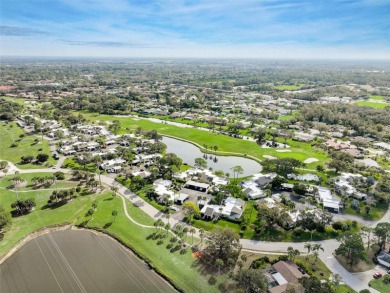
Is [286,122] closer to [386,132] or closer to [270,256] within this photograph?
[386,132]

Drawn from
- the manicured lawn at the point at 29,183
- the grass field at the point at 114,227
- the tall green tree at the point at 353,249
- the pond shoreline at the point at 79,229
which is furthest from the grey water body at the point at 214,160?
the pond shoreline at the point at 79,229

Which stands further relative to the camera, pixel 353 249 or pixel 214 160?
pixel 214 160

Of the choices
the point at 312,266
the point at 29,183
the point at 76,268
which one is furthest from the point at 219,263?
the point at 29,183

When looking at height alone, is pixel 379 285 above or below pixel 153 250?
above

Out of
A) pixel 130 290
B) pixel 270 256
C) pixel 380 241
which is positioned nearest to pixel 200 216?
pixel 270 256

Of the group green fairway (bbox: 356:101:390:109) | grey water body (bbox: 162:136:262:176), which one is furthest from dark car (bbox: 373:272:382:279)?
green fairway (bbox: 356:101:390:109)

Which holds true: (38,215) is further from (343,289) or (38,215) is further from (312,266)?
(343,289)

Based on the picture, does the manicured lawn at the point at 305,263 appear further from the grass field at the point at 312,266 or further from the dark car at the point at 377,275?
the dark car at the point at 377,275
